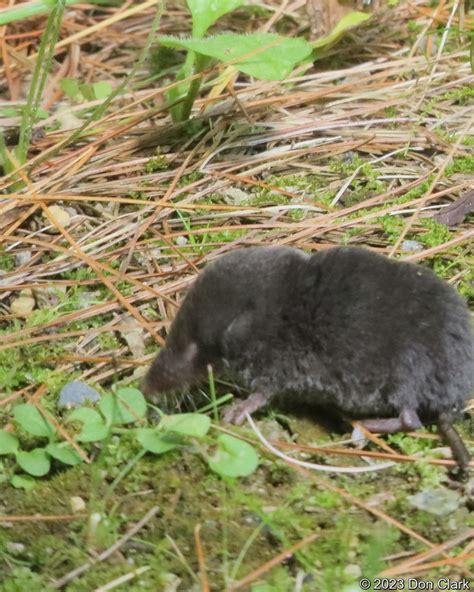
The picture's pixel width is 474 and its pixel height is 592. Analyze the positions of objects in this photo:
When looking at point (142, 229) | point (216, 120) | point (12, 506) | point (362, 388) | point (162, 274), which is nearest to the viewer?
point (12, 506)

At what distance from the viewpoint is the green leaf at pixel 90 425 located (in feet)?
8.39

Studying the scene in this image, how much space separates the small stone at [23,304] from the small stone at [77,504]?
100 cm

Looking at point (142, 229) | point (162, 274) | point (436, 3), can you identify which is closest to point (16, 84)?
point (142, 229)

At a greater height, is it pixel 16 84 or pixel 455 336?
pixel 16 84

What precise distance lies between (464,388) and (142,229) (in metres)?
1.60

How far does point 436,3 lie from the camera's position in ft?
16.6

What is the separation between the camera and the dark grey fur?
261cm

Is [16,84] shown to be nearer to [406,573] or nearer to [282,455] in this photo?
[282,455]

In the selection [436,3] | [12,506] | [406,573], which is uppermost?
[436,3]

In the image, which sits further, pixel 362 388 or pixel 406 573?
pixel 362 388

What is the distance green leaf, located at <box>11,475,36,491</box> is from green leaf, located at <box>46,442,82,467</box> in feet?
0.33

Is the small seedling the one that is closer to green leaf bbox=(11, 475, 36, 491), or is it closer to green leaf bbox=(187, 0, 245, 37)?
green leaf bbox=(11, 475, 36, 491)

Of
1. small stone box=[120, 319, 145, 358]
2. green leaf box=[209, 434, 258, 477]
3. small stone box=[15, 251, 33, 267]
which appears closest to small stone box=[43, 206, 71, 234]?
small stone box=[15, 251, 33, 267]

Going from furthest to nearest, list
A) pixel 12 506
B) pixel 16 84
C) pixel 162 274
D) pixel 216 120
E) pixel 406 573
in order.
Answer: pixel 16 84, pixel 216 120, pixel 162 274, pixel 12 506, pixel 406 573
